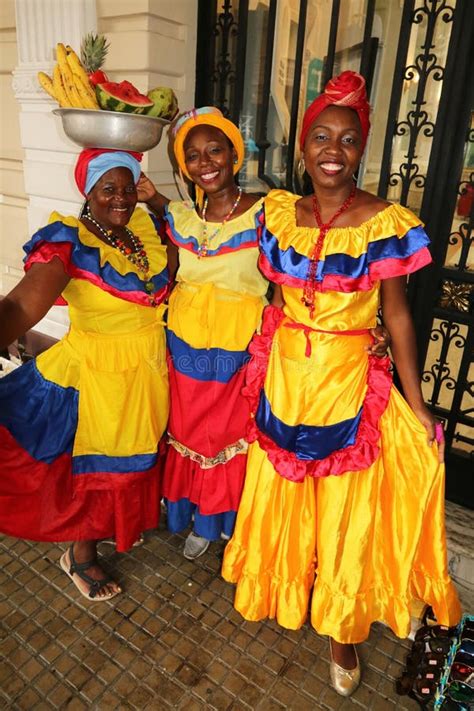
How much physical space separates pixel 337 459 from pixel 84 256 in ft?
4.11

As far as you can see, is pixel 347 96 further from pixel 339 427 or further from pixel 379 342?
pixel 339 427

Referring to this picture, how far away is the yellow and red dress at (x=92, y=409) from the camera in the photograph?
220 centimetres

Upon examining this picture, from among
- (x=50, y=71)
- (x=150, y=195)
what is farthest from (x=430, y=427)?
(x=50, y=71)

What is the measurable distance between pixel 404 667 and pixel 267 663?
592 millimetres

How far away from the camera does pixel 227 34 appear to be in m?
2.98

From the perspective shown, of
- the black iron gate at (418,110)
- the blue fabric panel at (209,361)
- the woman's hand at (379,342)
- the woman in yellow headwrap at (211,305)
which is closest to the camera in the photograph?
the woman's hand at (379,342)

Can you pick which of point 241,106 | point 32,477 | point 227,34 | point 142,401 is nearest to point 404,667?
point 142,401

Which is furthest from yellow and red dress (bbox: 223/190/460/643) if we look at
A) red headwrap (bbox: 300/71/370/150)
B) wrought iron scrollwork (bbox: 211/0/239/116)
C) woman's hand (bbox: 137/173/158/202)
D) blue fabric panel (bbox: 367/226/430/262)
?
wrought iron scrollwork (bbox: 211/0/239/116)

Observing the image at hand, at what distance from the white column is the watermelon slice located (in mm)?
1252

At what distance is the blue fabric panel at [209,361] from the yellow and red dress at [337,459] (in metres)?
0.15

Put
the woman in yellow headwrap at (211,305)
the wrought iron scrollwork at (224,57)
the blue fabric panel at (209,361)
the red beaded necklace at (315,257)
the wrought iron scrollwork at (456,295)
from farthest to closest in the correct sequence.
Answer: the wrought iron scrollwork at (224,57), the wrought iron scrollwork at (456,295), the blue fabric panel at (209,361), the woman in yellow headwrap at (211,305), the red beaded necklace at (315,257)

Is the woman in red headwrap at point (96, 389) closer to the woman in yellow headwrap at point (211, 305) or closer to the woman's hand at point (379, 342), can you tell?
the woman in yellow headwrap at point (211, 305)

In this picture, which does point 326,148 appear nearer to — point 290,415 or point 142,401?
point 290,415

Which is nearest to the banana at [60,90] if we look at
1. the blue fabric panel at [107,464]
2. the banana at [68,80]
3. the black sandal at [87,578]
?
the banana at [68,80]
